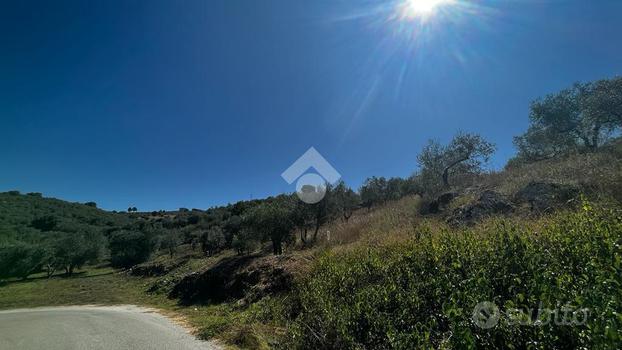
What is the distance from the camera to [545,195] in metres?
10.9

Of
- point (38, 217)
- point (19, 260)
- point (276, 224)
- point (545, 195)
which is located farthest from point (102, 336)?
point (38, 217)

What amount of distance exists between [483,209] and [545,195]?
211cm

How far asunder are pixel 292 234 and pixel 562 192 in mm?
18261

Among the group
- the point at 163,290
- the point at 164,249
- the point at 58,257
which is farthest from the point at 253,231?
the point at 58,257

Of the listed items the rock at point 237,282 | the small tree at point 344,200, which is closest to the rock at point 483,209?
the rock at point 237,282

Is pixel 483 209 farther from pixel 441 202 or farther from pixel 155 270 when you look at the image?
pixel 155 270

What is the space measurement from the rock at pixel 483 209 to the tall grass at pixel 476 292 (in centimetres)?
445

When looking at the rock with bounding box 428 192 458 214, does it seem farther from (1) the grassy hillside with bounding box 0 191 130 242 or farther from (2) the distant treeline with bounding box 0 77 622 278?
(1) the grassy hillside with bounding box 0 191 130 242

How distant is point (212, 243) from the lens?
Result: 43.0m

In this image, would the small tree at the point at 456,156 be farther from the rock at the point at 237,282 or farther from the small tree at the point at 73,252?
the small tree at the point at 73,252

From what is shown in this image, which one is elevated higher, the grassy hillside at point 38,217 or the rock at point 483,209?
the grassy hillside at point 38,217

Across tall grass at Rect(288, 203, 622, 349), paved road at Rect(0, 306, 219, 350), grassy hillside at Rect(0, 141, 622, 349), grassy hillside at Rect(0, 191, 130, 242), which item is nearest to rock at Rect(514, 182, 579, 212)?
grassy hillside at Rect(0, 141, 622, 349)

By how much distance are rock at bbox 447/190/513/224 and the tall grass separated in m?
4.45

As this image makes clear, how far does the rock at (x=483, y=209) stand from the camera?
11.3 meters
